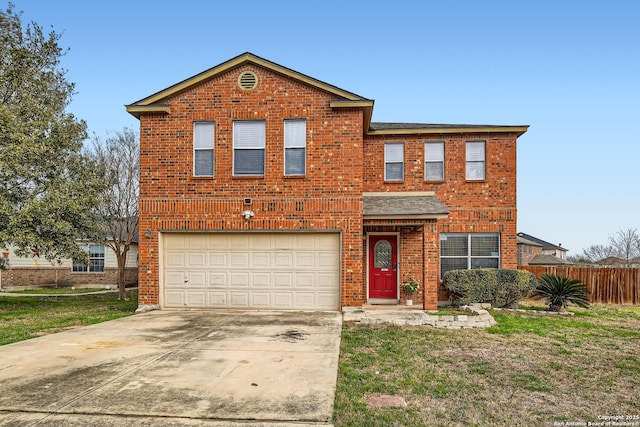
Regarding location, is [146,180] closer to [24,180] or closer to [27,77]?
[24,180]

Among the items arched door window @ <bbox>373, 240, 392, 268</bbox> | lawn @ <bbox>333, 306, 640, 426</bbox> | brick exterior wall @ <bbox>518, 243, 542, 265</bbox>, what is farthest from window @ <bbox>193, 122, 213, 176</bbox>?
brick exterior wall @ <bbox>518, 243, 542, 265</bbox>

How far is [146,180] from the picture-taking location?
43.1ft

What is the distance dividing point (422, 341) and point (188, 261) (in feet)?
24.3

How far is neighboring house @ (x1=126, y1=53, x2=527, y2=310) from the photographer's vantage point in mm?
12633

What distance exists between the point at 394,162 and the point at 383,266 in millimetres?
3636

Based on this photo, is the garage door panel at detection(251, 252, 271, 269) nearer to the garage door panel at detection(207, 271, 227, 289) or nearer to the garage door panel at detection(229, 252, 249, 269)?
the garage door panel at detection(229, 252, 249, 269)

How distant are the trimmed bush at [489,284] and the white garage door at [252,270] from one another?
4.28 m

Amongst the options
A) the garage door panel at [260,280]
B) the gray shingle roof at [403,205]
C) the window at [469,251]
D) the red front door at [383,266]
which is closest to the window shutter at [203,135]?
the garage door panel at [260,280]

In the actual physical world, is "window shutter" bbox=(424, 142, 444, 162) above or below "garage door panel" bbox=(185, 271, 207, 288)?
Answer: above

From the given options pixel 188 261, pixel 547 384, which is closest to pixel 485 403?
pixel 547 384

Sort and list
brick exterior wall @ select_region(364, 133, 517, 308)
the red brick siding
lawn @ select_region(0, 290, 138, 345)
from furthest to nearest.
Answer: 1. brick exterior wall @ select_region(364, 133, 517, 308)
2. the red brick siding
3. lawn @ select_region(0, 290, 138, 345)

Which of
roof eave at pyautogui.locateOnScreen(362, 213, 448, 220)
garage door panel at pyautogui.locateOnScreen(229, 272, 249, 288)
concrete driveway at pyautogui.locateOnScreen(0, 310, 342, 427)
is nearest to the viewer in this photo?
concrete driveway at pyautogui.locateOnScreen(0, 310, 342, 427)

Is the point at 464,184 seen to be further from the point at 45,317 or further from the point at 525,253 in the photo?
the point at 525,253

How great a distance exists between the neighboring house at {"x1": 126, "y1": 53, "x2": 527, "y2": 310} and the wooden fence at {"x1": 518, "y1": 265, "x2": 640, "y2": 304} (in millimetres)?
9565
